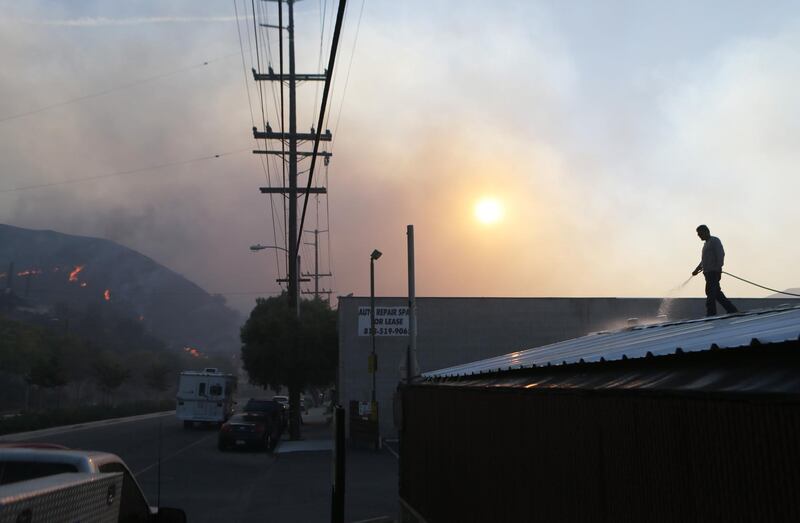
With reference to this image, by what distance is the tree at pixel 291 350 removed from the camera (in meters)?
39.4

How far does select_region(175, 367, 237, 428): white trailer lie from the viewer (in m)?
39.2

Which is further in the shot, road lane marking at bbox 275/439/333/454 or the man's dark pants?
road lane marking at bbox 275/439/333/454

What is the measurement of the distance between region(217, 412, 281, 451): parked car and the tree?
23.0ft

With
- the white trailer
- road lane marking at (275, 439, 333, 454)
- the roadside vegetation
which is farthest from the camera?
the roadside vegetation

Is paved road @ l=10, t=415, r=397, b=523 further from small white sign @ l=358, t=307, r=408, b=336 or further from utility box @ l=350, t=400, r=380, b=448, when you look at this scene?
small white sign @ l=358, t=307, r=408, b=336

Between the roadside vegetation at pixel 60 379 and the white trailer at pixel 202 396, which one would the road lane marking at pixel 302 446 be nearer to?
the white trailer at pixel 202 396

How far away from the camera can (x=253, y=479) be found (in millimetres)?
20328

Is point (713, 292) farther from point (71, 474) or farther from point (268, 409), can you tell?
point (268, 409)

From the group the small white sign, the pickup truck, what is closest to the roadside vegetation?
the small white sign

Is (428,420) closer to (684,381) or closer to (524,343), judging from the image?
(684,381)

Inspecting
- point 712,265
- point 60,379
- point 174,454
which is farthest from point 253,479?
point 60,379

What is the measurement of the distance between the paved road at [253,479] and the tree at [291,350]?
6843 millimetres

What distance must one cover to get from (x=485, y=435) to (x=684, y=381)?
3.99 meters

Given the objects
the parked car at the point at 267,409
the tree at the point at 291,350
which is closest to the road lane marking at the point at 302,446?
the parked car at the point at 267,409
